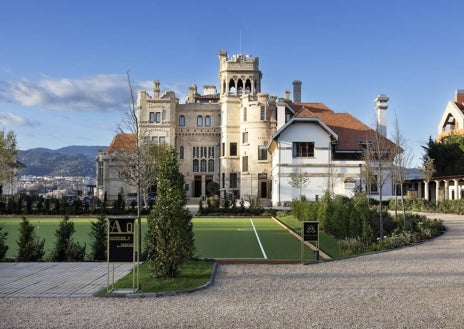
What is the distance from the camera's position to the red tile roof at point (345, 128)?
5194cm

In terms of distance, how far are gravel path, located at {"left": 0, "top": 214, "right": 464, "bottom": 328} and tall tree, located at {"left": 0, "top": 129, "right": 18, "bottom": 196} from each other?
44.8 metres

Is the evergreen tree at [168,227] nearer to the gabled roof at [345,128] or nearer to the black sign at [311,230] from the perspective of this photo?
the black sign at [311,230]

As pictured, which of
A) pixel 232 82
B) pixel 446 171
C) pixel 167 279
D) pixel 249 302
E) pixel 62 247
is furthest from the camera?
pixel 232 82

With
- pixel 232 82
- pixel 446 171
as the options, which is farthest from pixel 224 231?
pixel 232 82

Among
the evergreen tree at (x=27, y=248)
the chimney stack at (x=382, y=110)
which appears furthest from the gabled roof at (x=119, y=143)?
the evergreen tree at (x=27, y=248)

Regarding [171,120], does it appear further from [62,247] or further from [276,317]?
[276,317]

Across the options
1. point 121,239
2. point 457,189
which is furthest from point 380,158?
point 457,189

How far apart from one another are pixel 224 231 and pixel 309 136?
25.0 metres

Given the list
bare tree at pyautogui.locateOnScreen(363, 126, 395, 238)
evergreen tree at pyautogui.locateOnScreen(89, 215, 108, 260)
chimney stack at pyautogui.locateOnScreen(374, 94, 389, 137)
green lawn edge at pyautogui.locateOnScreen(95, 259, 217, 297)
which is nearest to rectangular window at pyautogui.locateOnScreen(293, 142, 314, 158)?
bare tree at pyautogui.locateOnScreen(363, 126, 395, 238)

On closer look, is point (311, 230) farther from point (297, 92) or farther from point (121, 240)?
point (297, 92)

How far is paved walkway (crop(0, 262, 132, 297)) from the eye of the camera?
11148mm

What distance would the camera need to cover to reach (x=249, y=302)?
1008 cm

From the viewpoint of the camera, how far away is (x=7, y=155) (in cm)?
5494

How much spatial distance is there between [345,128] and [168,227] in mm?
44439
